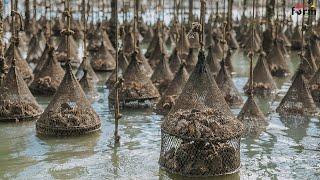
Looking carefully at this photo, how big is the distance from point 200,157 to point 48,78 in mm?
6232

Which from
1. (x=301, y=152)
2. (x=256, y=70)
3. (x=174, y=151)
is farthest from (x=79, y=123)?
(x=256, y=70)

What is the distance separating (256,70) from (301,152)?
16.4 feet

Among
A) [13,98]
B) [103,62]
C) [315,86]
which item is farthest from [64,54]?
[315,86]

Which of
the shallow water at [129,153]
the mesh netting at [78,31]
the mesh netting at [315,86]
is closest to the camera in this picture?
the shallow water at [129,153]

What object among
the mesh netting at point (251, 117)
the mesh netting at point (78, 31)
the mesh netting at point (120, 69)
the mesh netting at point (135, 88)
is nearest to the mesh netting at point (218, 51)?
the mesh netting at point (120, 69)

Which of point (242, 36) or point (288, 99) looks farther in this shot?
point (242, 36)

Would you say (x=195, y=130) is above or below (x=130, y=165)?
above

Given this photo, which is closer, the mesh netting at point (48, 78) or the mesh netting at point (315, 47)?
the mesh netting at point (48, 78)

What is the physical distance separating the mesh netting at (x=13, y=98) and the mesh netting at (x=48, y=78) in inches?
88.6

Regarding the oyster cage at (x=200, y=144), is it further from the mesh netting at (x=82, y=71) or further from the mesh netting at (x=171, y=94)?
the mesh netting at (x=82, y=71)

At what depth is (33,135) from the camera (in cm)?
1057

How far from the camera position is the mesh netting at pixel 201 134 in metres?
8.38

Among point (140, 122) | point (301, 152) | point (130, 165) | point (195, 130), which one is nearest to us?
point (195, 130)

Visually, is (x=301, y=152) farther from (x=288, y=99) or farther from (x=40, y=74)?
(x=40, y=74)
